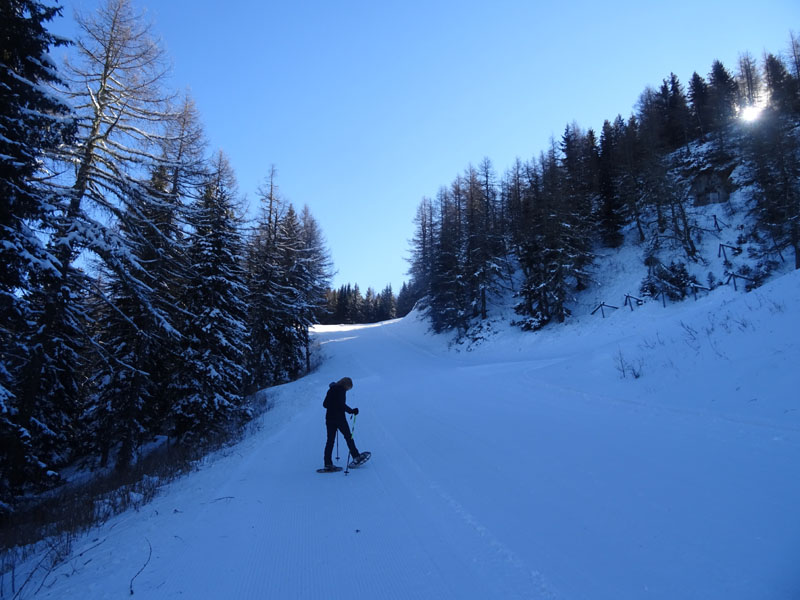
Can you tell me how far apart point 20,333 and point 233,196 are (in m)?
12.2

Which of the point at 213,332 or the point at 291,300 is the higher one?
the point at 291,300

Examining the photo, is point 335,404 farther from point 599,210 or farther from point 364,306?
point 364,306

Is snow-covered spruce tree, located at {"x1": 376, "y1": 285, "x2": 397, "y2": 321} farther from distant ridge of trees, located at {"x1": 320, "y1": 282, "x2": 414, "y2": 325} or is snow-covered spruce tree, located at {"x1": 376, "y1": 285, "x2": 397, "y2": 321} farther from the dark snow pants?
the dark snow pants

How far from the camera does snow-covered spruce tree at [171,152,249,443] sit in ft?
49.4

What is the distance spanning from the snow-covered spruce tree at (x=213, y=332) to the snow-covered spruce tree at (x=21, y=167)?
6387mm

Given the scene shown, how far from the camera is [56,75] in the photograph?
8.14 metres

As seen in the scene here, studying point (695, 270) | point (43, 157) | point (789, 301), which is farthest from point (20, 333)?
point (695, 270)

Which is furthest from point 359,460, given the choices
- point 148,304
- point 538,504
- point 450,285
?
point 450,285

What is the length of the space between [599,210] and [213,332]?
35.6 m

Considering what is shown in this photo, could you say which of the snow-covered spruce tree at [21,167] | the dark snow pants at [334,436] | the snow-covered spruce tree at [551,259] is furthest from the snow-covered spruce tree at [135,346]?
the snow-covered spruce tree at [551,259]

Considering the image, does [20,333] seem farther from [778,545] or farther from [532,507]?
[778,545]

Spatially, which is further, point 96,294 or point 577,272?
point 577,272

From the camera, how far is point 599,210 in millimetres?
35969

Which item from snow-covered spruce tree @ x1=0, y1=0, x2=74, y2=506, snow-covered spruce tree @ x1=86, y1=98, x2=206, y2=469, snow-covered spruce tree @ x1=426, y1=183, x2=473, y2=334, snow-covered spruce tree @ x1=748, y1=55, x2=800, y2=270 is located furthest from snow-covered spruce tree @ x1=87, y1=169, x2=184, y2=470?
snow-covered spruce tree @ x1=748, y1=55, x2=800, y2=270
